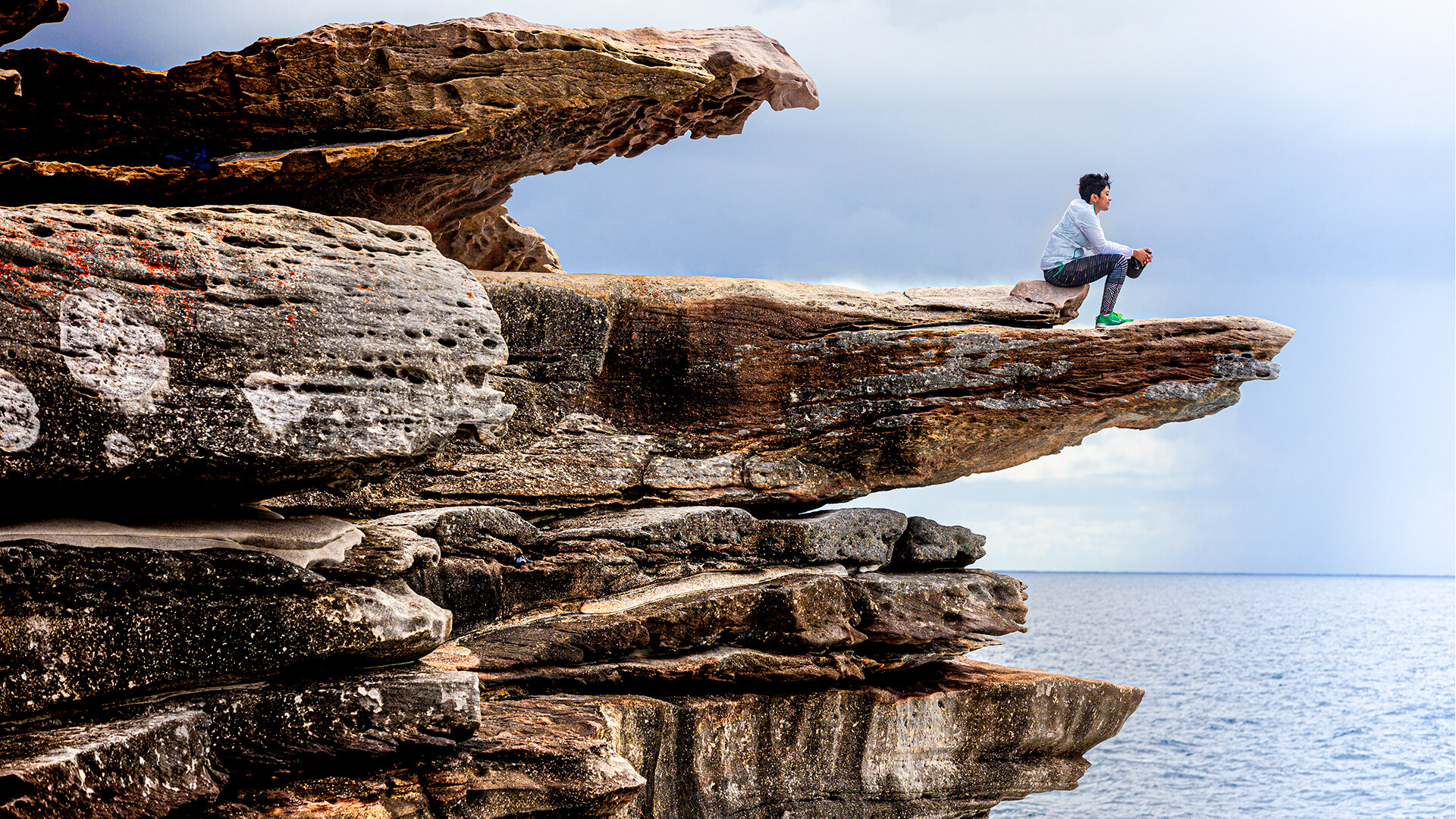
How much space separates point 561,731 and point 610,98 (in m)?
9.85

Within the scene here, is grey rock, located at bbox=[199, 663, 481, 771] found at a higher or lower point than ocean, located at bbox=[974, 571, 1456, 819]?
higher

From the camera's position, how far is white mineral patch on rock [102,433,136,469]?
403 inches

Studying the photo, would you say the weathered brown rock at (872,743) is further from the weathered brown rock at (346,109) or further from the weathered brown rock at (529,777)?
the weathered brown rock at (346,109)

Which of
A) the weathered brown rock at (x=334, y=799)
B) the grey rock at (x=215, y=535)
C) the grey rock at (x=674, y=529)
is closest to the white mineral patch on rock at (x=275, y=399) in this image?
the grey rock at (x=215, y=535)

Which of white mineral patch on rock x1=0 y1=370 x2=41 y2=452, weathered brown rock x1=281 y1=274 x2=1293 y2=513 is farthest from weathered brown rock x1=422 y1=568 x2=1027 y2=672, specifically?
white mineral patch on rock x1=0 y1=370 x2=41 y2=452

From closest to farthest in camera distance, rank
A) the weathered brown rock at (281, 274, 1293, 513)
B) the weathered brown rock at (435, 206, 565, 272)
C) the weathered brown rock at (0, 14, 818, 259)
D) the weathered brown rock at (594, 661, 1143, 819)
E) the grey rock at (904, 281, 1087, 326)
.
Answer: the weathered brown rock at (0, 14, 818, 259) < the weathered brown rock at (594, 661, 1143, 819) < the weathered brown rock at (281, 274, 1293, 513) < the grey rock at (904, 281, 1087, 326) < the weathered brown rock at (435, 206, 565, 272)

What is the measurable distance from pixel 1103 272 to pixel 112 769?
1716cm

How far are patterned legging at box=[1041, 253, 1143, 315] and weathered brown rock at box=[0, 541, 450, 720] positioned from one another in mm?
13525

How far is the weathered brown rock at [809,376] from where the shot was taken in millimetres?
18438

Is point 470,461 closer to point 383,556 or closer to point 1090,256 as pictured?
point 383,556

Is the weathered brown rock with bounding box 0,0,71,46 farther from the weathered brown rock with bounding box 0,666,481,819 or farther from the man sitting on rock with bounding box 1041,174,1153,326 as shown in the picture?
the man sitting on rock with bounding box 1041,174,1153,326

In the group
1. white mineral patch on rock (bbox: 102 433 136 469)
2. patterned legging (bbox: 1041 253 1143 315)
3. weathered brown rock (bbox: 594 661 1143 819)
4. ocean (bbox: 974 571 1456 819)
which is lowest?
ocean (bbox: 974 571 1456 819)

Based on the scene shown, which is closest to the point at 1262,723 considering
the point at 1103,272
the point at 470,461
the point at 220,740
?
the point at 1103,272

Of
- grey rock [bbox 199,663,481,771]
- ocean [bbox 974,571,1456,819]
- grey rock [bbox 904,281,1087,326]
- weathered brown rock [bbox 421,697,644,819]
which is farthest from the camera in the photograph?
ocean [bbox 974,571,1456,819]
